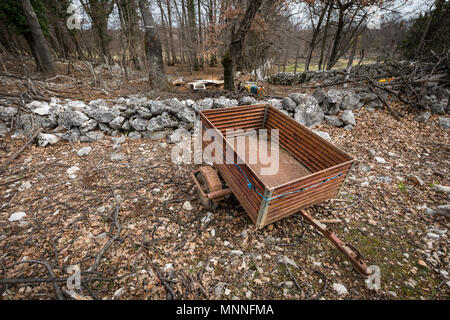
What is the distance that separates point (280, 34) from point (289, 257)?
45.6 feet

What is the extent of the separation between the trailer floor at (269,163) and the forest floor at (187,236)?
66cm

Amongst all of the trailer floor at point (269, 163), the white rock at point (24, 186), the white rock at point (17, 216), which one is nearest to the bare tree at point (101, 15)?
the white rock at point (24, 186)

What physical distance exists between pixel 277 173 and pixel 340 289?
5.71 ft

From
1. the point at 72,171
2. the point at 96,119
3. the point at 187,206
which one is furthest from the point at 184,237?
the point at 96,119

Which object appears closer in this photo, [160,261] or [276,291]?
[276,291]

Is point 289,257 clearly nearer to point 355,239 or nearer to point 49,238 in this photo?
point 355,239

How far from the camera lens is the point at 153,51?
7.45 meters

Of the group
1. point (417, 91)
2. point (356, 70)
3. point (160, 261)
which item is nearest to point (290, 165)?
point (160, 261)

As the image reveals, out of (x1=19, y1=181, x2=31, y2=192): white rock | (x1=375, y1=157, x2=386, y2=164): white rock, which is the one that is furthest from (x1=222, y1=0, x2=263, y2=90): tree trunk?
(x1=19, y1=181, x2=31, y2=192): white rock

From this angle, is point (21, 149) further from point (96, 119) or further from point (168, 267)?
point (168, 267)

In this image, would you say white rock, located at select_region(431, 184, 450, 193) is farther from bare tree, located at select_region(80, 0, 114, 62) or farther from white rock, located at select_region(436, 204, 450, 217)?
bare tree, located at select_region(80, 0, 114, 62)

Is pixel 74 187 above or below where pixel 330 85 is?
below

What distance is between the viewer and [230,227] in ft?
9.84

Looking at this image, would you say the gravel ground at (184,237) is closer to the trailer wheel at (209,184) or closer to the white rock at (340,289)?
the white rock at (340,289)
